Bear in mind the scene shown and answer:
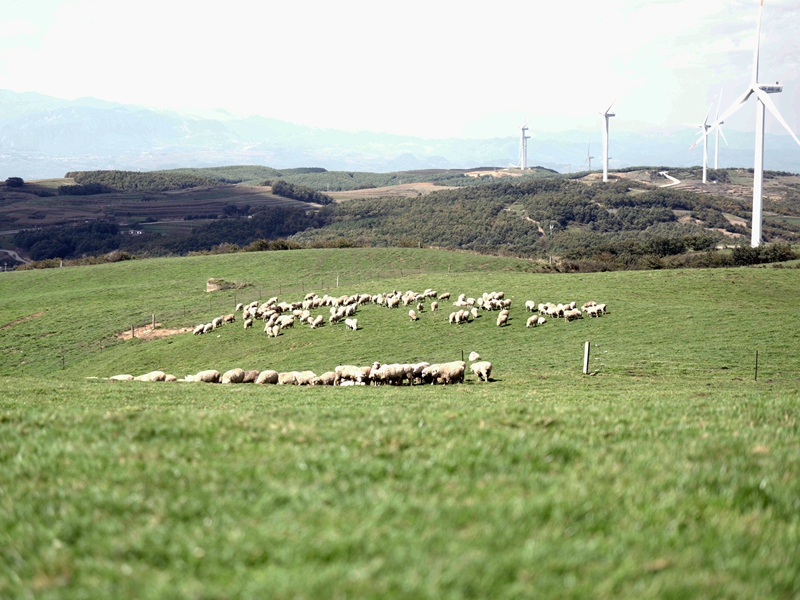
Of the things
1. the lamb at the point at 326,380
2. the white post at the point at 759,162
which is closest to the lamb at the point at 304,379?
the lamb at the point at 326,380

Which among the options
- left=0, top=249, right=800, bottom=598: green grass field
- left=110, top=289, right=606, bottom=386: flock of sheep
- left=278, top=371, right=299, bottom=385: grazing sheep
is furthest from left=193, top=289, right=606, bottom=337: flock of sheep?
left=0, top=249, right=800, bottom=598: green grass field

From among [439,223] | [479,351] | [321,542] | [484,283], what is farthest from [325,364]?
[439,223]

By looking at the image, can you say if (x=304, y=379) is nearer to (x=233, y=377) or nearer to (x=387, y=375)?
(x=387, y=375)

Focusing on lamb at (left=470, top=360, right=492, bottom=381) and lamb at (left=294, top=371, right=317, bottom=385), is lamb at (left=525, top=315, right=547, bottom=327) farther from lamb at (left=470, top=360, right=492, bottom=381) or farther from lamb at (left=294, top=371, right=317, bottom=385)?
lamb at (left=294, top=371, right=317, bottom=385)

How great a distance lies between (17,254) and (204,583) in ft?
467

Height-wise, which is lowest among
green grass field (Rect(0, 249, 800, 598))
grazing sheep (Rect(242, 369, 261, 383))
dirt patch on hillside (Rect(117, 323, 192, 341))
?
dirt patch on hillside (Rect(117, 323, 192, 341))

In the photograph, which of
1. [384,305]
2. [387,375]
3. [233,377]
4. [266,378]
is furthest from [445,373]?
[384,305]

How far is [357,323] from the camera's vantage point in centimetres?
4406

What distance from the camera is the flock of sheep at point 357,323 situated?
25234 millimetres

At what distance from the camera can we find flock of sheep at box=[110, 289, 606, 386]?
25234mm

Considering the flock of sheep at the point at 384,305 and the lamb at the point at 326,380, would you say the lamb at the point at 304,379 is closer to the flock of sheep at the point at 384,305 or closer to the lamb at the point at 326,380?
the lamb at the point at 326,380

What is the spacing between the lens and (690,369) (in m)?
28.1

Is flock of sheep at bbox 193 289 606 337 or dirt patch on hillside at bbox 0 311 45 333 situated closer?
flock of sheep at bbox 193 289 606 337

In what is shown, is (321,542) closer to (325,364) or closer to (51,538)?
(51,538)
